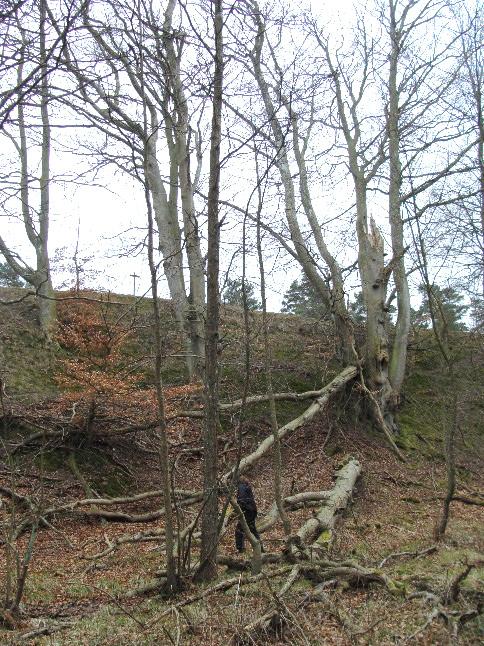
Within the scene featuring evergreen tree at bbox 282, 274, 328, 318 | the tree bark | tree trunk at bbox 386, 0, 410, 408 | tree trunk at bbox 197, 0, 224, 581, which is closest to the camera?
tree trunk at bbox 197, 0, 224, 581

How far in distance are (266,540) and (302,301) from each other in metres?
17.8

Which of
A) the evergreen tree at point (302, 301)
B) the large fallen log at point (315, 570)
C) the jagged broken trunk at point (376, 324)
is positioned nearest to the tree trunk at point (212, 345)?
the large fallen log at point (315, 570)

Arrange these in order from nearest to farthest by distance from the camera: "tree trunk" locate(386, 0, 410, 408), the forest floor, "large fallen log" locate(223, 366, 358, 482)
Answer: the forest floor
"large fallen log" locate(223, 366, 358, 482)
"tree trunk" locate(386, 0, 410, 408)

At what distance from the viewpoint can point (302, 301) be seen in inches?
1005

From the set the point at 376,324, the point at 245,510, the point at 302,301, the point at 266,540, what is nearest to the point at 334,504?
the point at 245,510

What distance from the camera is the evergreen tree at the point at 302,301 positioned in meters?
21.1

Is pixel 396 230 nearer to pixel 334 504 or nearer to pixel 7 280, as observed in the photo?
pixel 334 504

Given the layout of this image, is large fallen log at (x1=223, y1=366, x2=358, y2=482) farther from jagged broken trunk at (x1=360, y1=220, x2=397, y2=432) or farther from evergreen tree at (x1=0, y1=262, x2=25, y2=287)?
evergreen tree at (x1=0, y1=262, x2=25, y2=287)

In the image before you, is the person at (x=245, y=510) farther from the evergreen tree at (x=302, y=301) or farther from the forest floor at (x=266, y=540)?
the evergreen tree at (x=302, y=301)

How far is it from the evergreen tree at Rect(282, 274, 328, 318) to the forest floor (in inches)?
77.8

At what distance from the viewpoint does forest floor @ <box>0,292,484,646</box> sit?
16.2 ft

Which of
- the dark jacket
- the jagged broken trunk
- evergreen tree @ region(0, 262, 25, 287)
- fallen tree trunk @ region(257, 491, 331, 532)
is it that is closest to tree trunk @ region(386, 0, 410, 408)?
the jagged broken trunk

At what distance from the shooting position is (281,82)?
8.57 m

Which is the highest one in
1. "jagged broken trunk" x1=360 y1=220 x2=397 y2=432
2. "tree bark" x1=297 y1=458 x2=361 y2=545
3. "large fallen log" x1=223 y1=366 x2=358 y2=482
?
"jagged broken trunk" x1=360 y1=220 x2=397 y2=432
